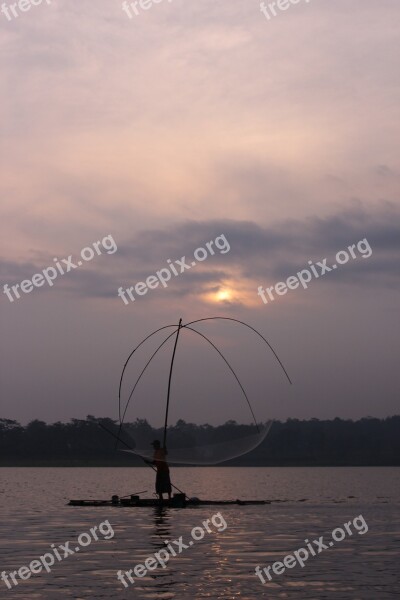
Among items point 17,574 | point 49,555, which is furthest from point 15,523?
point 17,574

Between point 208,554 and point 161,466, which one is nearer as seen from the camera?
point 208,554

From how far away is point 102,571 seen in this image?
62.2ft

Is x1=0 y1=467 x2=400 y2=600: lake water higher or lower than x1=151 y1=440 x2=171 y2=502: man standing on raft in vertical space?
lower

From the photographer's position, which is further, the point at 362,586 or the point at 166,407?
the point at 166,407

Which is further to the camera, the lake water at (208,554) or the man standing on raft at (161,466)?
the man standing on raft at (161,466)

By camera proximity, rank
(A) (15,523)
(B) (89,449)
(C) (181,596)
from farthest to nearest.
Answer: (B) (89,449) < (A) (15,523) < (C) (181,596)

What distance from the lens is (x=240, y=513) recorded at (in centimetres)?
3288

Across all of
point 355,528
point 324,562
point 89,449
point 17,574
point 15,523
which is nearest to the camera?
point 17,574

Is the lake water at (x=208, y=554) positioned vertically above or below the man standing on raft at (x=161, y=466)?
below

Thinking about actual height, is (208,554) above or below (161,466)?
below

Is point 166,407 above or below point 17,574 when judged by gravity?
above

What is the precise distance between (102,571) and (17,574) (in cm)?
160

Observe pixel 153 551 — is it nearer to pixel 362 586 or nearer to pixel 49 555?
pixel 49 555

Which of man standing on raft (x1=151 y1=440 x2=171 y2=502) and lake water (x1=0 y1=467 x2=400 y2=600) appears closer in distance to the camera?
lake water (x1=0 y1=467 x2=400 y2=600)
